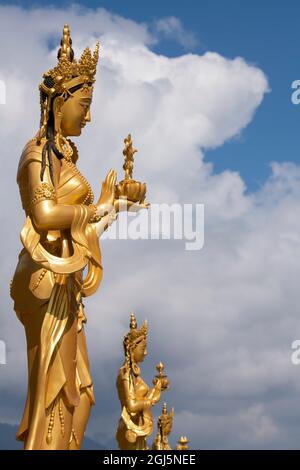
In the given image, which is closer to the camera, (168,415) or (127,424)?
(127,424)

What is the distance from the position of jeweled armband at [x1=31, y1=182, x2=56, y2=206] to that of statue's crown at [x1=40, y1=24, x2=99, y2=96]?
0.91 m

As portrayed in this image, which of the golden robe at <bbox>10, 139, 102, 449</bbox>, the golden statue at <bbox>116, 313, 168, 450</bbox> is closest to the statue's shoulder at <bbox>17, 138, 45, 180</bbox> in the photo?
the golden robe at <bbox>10, 139, 102, 449</bbox>

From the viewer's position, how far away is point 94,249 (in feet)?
27.2

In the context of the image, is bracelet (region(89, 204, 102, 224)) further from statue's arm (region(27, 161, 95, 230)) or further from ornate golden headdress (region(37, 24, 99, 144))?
ornate golden headdress (region(37, 24, 99, 144))

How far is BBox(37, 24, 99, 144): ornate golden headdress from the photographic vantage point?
8516mm

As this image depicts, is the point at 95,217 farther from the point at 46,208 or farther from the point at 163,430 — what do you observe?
the point at 163,430

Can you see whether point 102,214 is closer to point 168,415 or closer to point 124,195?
point 124,195

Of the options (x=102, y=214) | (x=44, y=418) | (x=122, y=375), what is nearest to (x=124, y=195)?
(x=102, y=214)

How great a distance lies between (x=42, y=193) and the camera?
8.09 m

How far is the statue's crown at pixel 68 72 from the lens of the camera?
851cm

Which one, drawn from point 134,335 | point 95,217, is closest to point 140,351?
point 134,335
